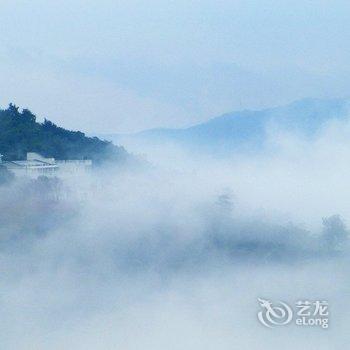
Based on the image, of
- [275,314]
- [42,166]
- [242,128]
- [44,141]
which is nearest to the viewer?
[275,314]

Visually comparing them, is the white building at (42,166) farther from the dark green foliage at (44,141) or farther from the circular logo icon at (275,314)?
the circular logo icon at (275,314)

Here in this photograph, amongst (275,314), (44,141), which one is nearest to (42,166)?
(44,141)

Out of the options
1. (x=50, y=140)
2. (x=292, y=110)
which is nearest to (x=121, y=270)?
(x=50, y=140)

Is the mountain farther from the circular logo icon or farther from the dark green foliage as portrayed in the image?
the circular logo icon

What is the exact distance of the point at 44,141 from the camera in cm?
919

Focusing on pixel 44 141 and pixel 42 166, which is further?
pixel 44 141

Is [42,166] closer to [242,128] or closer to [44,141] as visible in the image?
[44,141]

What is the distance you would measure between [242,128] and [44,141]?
471 centimetres

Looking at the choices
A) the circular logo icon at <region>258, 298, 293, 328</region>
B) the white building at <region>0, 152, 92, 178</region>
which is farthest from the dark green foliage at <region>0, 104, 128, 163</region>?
the circular logo icon at <region>258, 298, 293, 328</region>

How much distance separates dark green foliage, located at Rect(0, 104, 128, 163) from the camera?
8.78 metres

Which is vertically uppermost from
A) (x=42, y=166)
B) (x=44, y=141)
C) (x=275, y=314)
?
(x=44, y=141)

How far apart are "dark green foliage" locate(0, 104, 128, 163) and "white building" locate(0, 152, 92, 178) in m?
0.27

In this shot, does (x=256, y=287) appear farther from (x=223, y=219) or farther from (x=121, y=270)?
(x=223, y=219)

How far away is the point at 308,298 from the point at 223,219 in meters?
2.09
